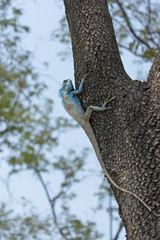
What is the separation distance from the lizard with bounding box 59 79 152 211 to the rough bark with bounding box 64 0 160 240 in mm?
40

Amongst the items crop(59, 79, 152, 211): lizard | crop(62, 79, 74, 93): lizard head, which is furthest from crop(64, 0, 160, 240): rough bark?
crop(62, 79, 74, 93): lizard head

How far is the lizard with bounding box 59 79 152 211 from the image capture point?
298cm

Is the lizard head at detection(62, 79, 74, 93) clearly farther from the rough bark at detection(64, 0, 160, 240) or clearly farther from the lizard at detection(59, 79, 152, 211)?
the rough bark at detection(64, 0, 160, 240)

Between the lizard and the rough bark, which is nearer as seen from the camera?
the rough bark

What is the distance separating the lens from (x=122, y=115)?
293cm

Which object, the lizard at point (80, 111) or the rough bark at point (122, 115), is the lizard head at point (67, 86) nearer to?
the lizard at point (80, 111)

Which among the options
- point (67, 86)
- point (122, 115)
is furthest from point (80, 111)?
point (67, 86)

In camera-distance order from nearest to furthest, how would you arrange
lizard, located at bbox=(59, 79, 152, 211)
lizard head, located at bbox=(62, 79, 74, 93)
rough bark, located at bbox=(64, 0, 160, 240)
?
rough bark, located at bbox=(64, 0, 160, 240) < lizard, located at bbox=(59, 79, 152, 211) < lizard head, located at bbox=(62, 79, 74, 93)

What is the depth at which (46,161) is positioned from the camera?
11.5m

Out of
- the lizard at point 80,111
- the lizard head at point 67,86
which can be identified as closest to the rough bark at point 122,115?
the lizard at point 80,111

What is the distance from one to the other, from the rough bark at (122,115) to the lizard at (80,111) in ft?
0.13

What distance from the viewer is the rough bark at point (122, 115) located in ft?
8.77

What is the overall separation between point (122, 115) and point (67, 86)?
1.66m

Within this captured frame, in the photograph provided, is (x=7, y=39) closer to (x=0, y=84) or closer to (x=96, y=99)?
(x=0, y=84)
